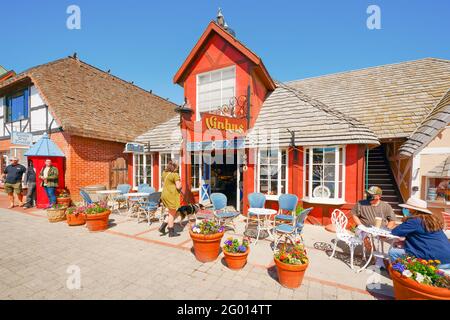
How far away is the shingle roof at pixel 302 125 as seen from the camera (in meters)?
6.66

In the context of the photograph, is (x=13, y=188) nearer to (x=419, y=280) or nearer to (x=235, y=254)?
(x=235, y=254)

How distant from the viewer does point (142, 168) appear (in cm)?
1102

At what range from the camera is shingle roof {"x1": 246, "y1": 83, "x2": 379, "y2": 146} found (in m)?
6.66

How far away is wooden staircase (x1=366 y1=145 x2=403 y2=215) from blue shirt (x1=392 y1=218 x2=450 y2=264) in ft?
19.1

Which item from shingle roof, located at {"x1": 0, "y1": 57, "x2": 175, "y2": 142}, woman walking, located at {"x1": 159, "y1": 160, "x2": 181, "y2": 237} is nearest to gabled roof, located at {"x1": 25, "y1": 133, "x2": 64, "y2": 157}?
shingle roof, located at {"x1": 0, "y1": 57, "x2": 175, "y2": 142}

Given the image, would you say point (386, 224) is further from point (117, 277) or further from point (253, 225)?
point (117, 277)

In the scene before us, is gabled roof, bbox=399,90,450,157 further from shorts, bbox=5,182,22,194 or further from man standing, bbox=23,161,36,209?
shorts, bbox=5,182,22,194

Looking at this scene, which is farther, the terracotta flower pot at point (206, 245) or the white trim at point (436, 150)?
the white trim at point (436, 150)

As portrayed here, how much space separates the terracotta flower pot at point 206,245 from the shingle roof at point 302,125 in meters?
4.31

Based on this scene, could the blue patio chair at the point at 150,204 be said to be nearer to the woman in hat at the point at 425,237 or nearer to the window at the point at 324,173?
the window at the point at 324,173

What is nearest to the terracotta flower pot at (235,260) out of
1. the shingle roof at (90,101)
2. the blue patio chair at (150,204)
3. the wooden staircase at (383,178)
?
the blue patio chair at (150,204)

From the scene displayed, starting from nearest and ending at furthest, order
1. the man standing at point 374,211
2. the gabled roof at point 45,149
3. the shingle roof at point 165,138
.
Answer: the man standing at point 374,211, the gabled roof at point 45,149, the shingle roof at point 165,138

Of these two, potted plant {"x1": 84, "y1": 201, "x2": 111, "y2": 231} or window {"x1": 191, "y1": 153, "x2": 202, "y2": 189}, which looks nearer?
potted plant {"x1": 84, "y1": 201, "x2": 111, "y2": 231}
